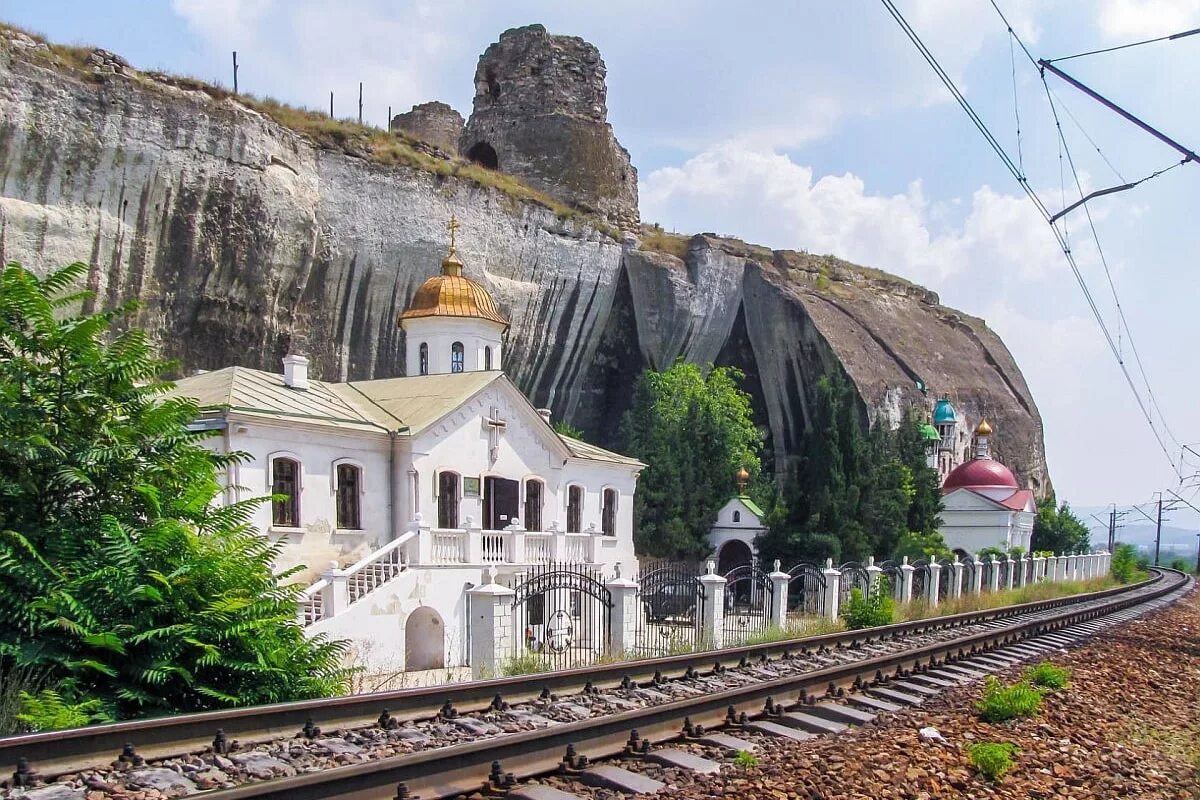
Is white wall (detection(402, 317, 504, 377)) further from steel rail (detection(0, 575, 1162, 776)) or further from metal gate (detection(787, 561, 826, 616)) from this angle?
steel rail (detection(0, 575, 1162, 776))

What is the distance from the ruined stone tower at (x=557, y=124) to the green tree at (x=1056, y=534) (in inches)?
896

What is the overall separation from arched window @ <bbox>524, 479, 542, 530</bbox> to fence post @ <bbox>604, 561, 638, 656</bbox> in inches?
424

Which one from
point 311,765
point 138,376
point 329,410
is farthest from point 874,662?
point 329,410

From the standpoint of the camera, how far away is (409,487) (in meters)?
22.6

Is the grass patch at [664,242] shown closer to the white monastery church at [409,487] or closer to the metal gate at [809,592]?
the white monastery church at [409,487]

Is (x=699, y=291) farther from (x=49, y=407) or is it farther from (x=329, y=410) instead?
(x=49, y=407)

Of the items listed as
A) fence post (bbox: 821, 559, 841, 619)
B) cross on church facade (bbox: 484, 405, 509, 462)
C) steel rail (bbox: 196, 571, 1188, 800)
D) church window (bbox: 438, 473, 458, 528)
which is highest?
cross on church facade (bbox: 484, 405, 509, 462)

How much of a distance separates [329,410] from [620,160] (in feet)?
95.6

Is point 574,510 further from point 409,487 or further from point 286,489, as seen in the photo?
point 286,489

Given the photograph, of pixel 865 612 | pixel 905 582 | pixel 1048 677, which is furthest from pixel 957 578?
pixel 1048 677

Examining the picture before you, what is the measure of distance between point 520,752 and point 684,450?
29.2 meters

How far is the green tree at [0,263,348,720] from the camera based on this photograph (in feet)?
29.0

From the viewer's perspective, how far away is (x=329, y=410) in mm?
22062

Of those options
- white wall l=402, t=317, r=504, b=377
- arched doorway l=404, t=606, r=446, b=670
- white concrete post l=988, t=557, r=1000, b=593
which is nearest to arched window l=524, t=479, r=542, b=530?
white wall l=402, t=317, r=504, b=377
